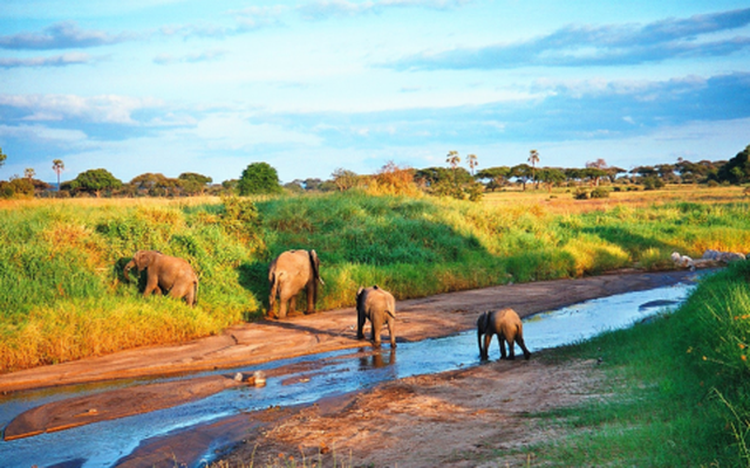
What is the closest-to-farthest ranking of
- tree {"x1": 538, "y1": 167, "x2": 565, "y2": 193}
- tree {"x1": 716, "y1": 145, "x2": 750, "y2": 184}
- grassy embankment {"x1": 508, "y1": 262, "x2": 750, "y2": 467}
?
grassy embankment {"x1": 508, "y1": 262, "x2": 750, "y2": 467} < tree {"x1": 716, "y1": 145, "x2": 750, "y2": 184} < tree {"x1": 538, "y1": 167, "x2": 565, "y2": 193}

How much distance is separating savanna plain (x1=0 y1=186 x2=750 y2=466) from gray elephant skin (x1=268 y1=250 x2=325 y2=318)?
0.60 metres

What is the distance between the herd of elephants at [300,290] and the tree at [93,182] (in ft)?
111

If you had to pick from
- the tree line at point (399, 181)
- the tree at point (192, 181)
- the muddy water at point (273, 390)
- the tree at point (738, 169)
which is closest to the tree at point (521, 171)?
the tree line at point (399, 181)

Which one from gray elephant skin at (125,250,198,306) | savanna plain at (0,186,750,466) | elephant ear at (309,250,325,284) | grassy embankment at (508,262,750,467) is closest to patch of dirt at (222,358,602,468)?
savanna plain at (0,186,750,466)

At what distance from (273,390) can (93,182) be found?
40.6m

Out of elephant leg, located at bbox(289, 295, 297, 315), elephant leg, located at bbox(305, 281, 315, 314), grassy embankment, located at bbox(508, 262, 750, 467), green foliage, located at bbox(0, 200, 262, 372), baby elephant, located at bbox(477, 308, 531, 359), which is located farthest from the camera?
elephant leg, located at bbox(305, 281, 315, 314)

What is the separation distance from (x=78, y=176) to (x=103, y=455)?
43.7 m

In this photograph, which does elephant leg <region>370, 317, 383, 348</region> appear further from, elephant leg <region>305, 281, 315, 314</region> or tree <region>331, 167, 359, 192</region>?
tree <region>331, 167, 359, 192</region>

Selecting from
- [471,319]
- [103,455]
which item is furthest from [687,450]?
[471,319]

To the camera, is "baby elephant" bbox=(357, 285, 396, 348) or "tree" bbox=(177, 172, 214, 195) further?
"tree" bbox=(177, 172, 214, 195)

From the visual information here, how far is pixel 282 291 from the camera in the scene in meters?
14.9

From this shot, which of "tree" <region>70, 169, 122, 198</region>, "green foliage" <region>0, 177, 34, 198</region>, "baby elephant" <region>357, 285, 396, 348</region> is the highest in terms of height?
"tree" <region>70, 169, 122, 198</region>

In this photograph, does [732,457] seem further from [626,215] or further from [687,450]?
[626,215]

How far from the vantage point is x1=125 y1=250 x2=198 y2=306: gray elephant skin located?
1388cm
